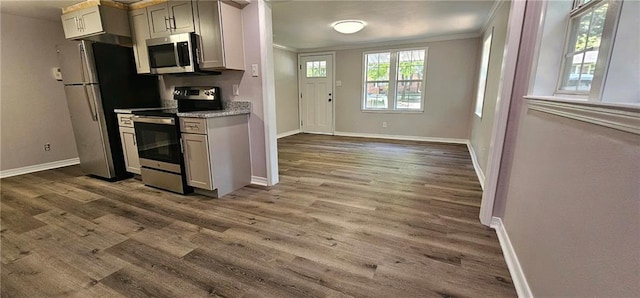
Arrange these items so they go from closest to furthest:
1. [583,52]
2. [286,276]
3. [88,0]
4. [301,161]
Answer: [583,52], [286,276], [88,0], [301,161]

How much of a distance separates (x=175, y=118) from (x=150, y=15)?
1324mm

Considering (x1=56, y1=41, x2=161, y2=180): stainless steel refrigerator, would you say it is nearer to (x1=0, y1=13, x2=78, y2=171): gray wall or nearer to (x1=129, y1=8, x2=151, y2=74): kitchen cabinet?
(x1=129, y1=8, x2=151, y2=74): kitchen cabinet

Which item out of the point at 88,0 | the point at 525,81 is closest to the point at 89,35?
the point at 88,0

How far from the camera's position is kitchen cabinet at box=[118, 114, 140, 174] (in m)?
3.17

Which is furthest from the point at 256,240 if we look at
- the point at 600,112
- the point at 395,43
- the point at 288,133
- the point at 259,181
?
the point at 395,43

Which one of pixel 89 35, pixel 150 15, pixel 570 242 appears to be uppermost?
pixel 150 15

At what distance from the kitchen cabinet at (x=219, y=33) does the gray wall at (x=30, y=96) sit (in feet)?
9.11

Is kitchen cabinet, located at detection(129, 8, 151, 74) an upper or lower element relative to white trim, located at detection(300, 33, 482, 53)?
lower

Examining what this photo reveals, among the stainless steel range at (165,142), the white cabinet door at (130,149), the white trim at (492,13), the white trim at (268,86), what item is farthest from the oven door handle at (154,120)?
the white trim at (492,13)

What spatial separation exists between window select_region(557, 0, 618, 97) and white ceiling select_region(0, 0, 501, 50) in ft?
6.46

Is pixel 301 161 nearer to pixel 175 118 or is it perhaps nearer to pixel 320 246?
pixel 175 118

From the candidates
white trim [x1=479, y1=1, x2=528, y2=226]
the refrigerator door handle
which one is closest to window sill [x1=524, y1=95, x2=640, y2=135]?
white trim [x1=479, y1=1, x2=528, y2=226]

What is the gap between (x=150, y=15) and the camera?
297 centimetres

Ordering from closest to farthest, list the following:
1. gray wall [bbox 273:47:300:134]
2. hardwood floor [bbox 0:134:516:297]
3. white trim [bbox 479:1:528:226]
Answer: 1. hardwood floor [bbox 0:134:516:297]
2. white trim [bbox 479:1:528:226]
3. gray wall [bbox 273:47:300:134]
